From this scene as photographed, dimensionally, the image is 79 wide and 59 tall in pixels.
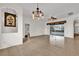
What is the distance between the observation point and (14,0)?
205cm

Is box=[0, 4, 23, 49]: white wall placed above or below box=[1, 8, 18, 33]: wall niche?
below

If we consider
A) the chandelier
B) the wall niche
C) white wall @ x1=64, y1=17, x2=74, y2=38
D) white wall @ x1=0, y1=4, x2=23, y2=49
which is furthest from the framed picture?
white wall @ x1=64, y1=17, x2=74, y2=38

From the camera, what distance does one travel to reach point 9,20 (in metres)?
3.38

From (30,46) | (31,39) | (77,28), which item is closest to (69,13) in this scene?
(77,28)

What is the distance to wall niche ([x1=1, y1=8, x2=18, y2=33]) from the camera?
3316 millimetres

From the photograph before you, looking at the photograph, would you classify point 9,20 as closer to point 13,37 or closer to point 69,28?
point 13,37

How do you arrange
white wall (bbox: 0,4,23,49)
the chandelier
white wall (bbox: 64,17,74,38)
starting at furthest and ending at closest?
white wall (bbox: 0,4,23,49), white wall (bbox: 64,17,74,38), the chandelier

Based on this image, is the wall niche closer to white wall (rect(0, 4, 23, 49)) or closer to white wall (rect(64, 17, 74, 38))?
white wall (rect(0, 4, 23, 49))

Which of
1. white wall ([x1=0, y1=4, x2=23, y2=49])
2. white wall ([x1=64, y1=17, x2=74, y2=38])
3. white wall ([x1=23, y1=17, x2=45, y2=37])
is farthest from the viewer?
white wall ([x1=0, y1=4, x2=23, y2=49])

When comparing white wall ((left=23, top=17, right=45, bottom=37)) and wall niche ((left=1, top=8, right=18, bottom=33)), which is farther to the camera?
wall niche ((left=1, top=8, right=18, bottom=33))

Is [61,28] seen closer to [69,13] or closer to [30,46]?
[69,13]

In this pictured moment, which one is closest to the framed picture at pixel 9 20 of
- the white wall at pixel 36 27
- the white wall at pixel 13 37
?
the white wall at pixel 13 37

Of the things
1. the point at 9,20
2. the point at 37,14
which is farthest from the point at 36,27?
the point at 9,20

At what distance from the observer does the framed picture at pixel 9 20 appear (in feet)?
10.8
